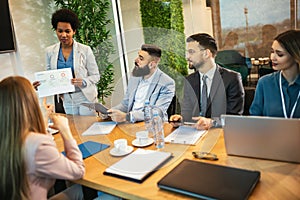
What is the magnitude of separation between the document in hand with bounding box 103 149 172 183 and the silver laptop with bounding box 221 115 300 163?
0.30m

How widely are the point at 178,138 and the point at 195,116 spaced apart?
0.50 feet

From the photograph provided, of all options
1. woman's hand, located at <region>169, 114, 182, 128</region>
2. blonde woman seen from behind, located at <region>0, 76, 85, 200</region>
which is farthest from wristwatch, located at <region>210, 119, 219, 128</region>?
blonde woman seen from behind, located at <region>0, 76, 85, 200</region>

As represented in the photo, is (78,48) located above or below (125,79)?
above

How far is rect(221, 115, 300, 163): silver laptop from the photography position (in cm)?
103

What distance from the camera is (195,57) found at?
1.28 meters

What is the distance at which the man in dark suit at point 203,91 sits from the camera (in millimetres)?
1278

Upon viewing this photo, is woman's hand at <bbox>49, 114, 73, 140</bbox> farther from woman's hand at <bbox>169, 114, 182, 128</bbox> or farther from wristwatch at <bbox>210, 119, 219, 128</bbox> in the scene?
wristwatch at <bbox>210, 119, 219, 128</bbox>

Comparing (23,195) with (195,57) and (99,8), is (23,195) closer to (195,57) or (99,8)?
(195,57)

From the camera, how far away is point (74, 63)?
1832mm

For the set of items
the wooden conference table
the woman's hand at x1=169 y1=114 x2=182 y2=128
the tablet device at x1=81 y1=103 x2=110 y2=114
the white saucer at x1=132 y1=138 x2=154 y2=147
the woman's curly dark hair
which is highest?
the woman's curly dark hair

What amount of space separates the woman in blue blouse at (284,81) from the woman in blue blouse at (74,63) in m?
0.86

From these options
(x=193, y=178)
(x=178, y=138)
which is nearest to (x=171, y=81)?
(x=178, y=138)

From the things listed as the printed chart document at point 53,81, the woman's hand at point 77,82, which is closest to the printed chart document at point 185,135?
the woman's hand at point 77,82

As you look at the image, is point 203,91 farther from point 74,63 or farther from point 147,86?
point 74,63
